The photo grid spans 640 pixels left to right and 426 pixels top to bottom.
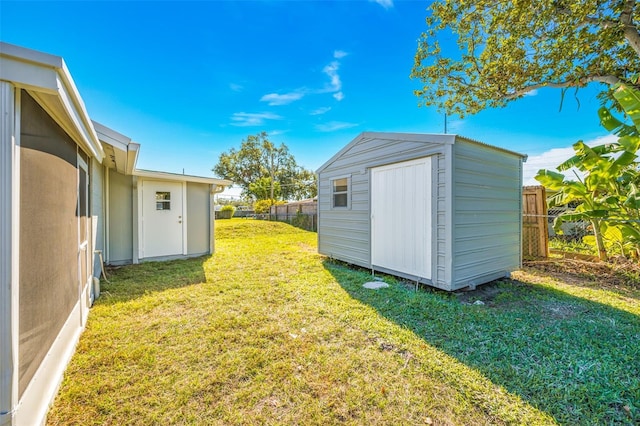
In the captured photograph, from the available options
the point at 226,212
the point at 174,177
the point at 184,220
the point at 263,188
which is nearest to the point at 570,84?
the point at 174,177

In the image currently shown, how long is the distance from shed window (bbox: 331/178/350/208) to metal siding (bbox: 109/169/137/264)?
16.2ft

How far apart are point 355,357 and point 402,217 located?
2737 mm

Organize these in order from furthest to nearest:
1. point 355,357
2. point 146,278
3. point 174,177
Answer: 1. point 174,177
2. point 146,278
3. point 355,357

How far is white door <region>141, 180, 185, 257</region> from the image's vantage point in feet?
20.7

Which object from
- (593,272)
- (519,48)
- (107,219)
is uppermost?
(519,48)

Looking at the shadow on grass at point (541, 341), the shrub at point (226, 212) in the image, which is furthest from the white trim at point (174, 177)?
the shrub at point (226, 212)

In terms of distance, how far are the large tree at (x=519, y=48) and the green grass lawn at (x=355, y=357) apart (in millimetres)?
4810

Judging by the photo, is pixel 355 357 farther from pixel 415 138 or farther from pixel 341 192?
pixel 341 192

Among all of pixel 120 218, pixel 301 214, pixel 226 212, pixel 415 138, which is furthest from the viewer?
pixel 226 212

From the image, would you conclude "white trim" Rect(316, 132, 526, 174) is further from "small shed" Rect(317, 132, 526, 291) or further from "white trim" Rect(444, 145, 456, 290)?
"white trim" Rect(444, 145, 456, 290)

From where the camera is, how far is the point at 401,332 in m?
2.78

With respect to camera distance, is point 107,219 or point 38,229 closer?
point 38,229

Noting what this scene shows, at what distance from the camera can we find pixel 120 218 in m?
6.03

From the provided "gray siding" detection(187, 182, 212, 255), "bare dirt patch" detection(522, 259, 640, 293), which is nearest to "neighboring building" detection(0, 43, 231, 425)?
A: "gray siding" detection(187, 182, 212, 255)
